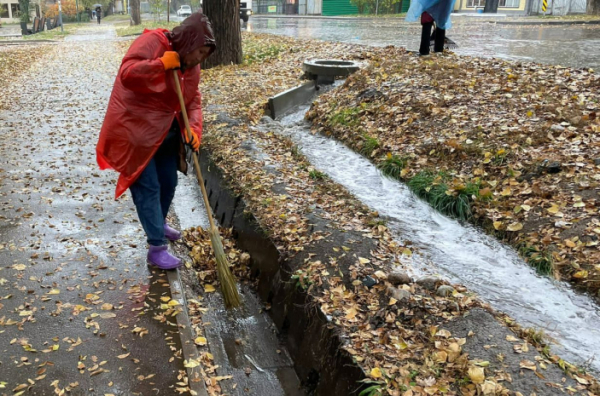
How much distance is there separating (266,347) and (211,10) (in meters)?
10.1

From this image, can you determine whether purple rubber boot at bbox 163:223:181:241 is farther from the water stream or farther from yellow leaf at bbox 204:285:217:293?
the water stream

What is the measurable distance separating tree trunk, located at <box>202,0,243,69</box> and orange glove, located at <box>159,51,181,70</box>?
9.24 meters

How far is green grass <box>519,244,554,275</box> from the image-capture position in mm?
4598

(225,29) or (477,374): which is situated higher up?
(225,29)

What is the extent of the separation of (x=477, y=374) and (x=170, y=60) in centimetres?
281

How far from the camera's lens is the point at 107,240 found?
478 cm

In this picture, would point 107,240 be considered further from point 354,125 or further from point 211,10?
point 211,10

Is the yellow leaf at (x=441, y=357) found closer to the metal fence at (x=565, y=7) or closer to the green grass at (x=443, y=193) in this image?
the green grass at (x=443, y=193)

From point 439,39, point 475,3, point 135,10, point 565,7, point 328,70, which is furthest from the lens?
point 475,3

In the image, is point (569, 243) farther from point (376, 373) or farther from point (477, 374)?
point (376, 373)

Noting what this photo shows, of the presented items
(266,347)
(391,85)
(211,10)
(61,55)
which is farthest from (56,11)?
(266,347)

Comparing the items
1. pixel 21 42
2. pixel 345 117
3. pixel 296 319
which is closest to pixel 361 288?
pixel 296 319

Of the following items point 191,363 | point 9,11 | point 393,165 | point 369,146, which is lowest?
point 191,363

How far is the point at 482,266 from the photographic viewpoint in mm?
4836
